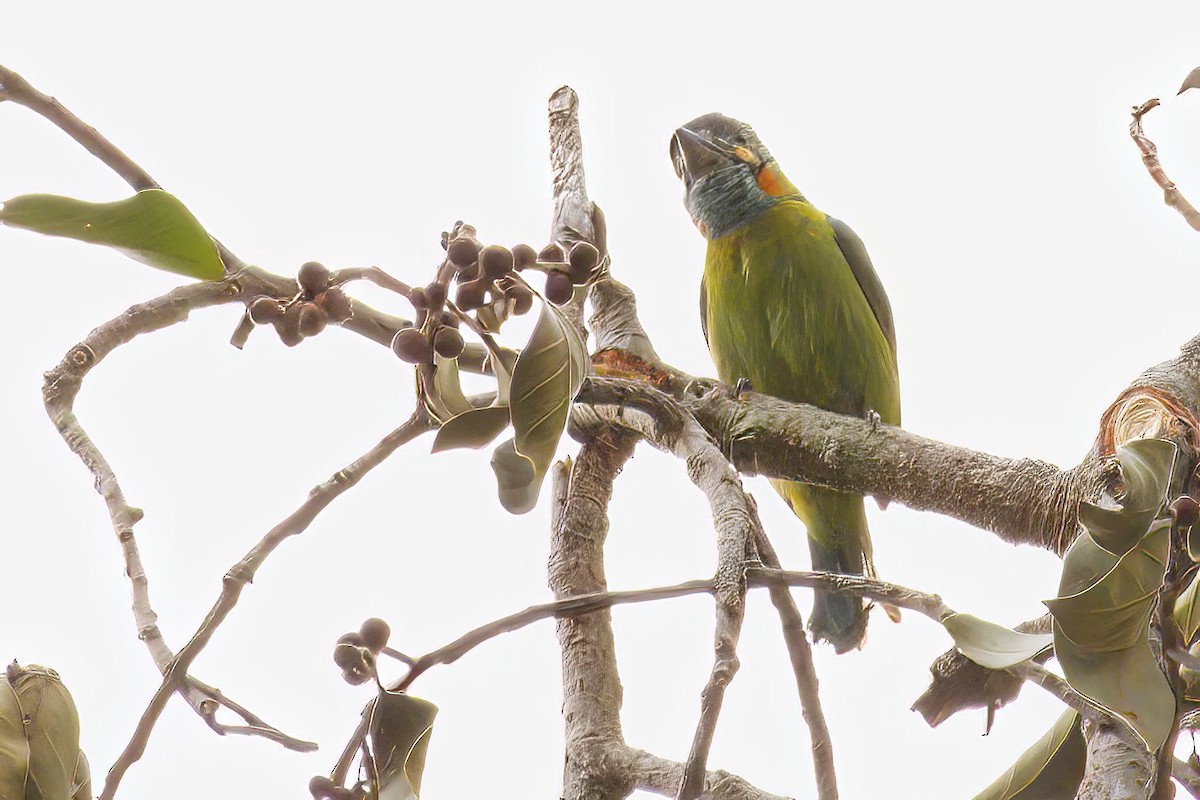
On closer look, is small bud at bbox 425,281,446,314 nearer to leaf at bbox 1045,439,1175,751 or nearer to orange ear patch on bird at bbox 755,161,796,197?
leaf at bbox 1045,439,1175,751

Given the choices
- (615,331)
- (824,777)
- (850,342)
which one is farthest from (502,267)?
(850,342)

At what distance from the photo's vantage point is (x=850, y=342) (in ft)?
6.32

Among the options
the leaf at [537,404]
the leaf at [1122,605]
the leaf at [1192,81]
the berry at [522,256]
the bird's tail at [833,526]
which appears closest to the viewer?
the leaf at [1122,605]

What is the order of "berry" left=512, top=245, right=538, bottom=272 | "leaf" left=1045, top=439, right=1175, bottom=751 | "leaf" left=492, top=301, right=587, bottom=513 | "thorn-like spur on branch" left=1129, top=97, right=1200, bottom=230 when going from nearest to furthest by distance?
"leaf" left=1045, top=439, right=1175, bottom=751 < "leaf" left=492, top=301, right=587, bottom=513 < "berry" left=512, top=245, right=538, bottom=272 < "thorn-like spur on branch" left=1129, top=97, right=1200, bottom=230

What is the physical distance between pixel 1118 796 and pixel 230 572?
60cm

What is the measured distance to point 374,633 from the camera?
70 cm

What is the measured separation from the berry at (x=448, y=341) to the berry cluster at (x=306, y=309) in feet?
0.22

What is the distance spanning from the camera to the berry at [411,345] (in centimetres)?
79

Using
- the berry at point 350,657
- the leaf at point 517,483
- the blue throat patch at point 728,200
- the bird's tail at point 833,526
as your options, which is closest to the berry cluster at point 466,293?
the leaf at point 517,483

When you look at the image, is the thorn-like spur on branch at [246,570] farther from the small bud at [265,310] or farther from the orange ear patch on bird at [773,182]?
the orange ear patch on bird at [773,182]

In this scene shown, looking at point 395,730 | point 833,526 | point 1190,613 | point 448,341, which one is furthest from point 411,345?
point 833,526

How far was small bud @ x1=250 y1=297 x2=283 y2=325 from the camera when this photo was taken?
788mm

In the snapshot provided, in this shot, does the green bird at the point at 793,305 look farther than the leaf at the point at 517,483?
Yes

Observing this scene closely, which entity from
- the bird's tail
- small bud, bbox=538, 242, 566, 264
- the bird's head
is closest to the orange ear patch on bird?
the bird's head
